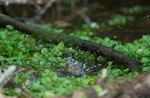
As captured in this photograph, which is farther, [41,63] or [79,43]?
[79,43]

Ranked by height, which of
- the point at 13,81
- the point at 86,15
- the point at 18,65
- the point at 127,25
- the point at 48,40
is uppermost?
the point at 86,15

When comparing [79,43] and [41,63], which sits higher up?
[79,43]

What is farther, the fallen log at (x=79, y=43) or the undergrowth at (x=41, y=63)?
the fallen log at (x=79, y=43)

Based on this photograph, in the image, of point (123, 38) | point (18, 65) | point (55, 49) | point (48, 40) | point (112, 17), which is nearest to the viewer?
point (18, 65)

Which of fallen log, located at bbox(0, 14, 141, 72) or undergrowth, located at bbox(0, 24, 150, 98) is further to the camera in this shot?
fallen log, located at bbox(0, 14, 141, 72)

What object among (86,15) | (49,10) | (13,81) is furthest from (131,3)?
(13,81)

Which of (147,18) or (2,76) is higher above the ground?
(147,18)

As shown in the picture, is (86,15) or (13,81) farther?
(86,15)

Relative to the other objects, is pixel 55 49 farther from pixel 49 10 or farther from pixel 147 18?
pixel 49 10
